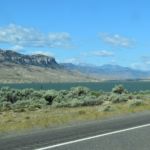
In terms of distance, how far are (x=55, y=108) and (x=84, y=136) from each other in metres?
16.4

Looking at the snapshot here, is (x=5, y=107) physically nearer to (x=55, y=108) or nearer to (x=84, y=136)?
(x=55, y=108)

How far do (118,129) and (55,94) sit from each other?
24.2m

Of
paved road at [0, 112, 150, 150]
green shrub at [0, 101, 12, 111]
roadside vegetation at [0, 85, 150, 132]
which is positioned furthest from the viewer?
green shrub at [0, 101, 12, 111]

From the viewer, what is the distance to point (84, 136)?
12.8m

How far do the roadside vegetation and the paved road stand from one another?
189 centimetres

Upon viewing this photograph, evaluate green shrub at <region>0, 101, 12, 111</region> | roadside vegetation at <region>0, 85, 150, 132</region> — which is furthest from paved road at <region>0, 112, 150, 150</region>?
green shrub at <region>0, 101, 12, 111</region>

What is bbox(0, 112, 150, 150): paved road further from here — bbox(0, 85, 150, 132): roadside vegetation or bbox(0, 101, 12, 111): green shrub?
bbox(0, 101, 12, 111): green shrub

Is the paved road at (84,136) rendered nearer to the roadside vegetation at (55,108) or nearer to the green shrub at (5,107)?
the roadside vegetation at (55,108)

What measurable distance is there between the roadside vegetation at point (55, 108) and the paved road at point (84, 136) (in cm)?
189

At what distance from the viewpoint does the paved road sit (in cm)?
1091

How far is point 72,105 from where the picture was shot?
3012cm

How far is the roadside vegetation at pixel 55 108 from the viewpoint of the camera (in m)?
18.3

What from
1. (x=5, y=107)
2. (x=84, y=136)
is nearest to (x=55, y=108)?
(x=5, y=107)

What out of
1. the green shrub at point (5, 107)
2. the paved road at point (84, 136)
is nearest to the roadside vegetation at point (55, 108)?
the green shrub at point (5, 107)
